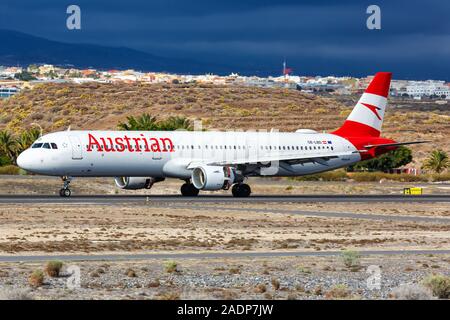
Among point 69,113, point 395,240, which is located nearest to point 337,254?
point 395,240

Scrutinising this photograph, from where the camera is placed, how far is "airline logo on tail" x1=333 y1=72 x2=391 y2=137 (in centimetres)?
6875

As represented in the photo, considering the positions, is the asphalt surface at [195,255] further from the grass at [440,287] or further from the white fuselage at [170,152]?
the white fuselage at [170,152]

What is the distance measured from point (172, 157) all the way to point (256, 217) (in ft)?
47.1

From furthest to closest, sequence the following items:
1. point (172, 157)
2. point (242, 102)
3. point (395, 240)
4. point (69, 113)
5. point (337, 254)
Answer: point (242, 102) < point (69, 113) < point (172, 157) < point (395, 240) < point (337, 254)

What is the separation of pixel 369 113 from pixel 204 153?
533 inches

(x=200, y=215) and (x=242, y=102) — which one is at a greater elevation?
(x=242, y=102)

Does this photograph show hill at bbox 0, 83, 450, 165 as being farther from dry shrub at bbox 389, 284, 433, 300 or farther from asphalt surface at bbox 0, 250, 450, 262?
dry shrub at bbox 389, 284, 433, 300

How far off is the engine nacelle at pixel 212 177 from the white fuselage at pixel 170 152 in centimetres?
94

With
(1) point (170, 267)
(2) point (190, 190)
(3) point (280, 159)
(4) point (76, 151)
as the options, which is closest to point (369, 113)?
(3) point (280, 159)

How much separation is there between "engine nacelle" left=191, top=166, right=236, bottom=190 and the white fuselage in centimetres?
94

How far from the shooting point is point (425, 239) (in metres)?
38.2

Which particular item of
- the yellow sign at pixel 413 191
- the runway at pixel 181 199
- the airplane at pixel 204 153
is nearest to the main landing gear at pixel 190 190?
the airplane at pixel 204 153

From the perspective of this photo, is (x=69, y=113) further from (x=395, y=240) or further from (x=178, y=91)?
(x=395, y=240)

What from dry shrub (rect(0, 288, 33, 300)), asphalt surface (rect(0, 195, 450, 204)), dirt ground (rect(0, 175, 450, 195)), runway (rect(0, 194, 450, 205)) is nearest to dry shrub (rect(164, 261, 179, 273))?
dry shrub (rect(0, 288, 33, 300))
